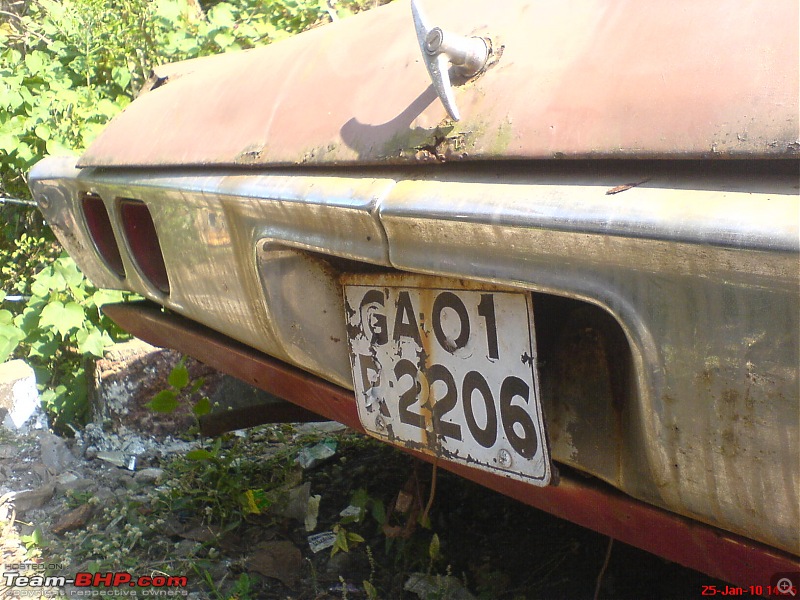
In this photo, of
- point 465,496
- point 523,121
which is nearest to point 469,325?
point 523,121

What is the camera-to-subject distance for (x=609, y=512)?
1.32 meters

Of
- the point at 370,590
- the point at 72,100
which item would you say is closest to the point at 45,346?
the point at 72,100

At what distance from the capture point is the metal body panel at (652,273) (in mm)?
941

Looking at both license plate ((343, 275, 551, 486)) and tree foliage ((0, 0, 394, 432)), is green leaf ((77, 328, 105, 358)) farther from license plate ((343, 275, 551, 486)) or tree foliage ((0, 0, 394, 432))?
license plate ((343, 275, 551, 486))

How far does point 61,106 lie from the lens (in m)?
4.27

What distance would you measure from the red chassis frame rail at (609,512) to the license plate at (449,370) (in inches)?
3.4

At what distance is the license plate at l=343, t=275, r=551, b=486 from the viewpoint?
4.34 ft

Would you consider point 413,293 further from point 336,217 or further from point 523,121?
point 523,121

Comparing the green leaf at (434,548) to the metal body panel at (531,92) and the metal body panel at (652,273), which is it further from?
the metal body panel at (531,92)

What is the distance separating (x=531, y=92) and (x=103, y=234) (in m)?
1.64

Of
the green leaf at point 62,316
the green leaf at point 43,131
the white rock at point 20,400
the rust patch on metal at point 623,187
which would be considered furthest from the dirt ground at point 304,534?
the green leaf at point 43,131

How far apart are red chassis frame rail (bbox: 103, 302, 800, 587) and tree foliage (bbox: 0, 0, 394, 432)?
6.73 ft

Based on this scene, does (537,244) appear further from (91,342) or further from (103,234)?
(91,342)

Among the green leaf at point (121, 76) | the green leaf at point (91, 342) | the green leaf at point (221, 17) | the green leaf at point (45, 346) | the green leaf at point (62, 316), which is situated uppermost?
the green leaf at point (221, 17)
